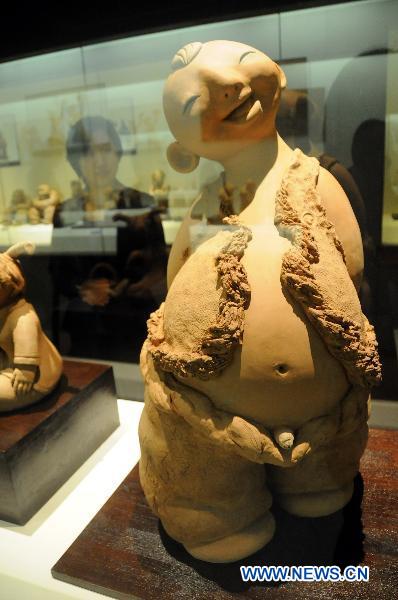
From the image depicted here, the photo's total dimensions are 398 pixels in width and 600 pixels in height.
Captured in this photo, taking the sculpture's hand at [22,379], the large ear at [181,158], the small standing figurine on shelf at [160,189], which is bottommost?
the sculpture's hand at [22,379]

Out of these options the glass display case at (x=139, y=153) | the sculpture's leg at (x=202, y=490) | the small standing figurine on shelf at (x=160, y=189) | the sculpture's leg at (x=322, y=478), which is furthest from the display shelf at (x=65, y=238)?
the sculpture's leg at (x=322, y=478)

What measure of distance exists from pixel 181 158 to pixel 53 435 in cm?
97

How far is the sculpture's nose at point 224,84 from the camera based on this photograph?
0.95 metres

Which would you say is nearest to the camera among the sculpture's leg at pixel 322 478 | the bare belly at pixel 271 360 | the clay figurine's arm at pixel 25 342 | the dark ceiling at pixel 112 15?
the bare belly at pixel 271 360

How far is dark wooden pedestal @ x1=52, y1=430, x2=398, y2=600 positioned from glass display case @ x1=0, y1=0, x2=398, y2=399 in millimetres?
630

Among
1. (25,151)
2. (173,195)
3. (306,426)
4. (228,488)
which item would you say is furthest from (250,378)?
(25,151)

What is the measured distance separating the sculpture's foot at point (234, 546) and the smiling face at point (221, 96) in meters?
0.82

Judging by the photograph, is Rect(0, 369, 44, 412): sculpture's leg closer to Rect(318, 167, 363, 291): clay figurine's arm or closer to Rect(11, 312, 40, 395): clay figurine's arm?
Rect(11, 312, 40, 395): clay figurine's arm

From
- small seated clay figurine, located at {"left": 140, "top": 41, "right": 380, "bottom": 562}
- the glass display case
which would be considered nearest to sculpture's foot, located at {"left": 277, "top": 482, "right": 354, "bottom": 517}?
small seated clay figurine, located at {"left": 140, "top": 41, "right": 380, "bottom": 562}

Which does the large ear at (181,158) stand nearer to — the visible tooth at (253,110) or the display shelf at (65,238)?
the visible tooth at (253,110)

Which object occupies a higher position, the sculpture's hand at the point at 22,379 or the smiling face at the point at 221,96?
the smiling face at the point at 221,96

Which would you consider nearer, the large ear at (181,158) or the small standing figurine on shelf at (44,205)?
the large ear at (181,158)

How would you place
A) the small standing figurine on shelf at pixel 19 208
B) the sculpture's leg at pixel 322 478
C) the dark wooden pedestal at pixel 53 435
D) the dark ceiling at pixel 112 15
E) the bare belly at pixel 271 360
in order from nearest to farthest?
the bare belly at pixel 271 360, the dark ceiling at pixel 112 15, the sculpture's leg at pixel 322 478, the dark wooden pedestal at pixel 53 435, the small standing figurine on shelf at pixel 19 208

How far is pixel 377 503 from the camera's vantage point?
1.28 metres
